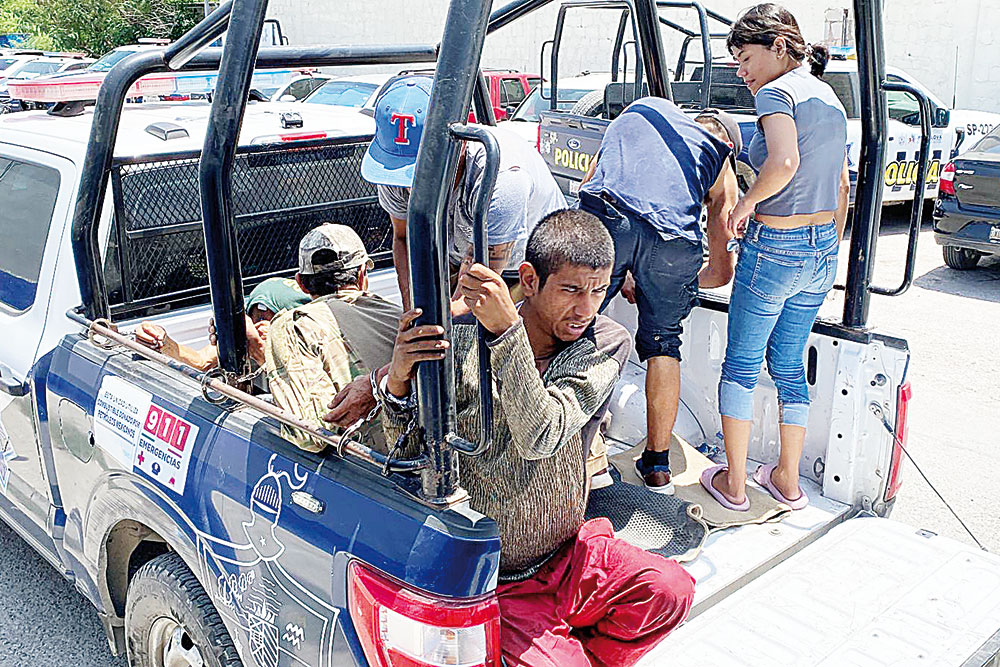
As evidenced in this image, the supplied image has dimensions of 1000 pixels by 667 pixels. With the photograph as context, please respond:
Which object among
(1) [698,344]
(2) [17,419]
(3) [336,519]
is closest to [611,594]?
(3) [336,519]

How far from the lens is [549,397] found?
2.07 meters

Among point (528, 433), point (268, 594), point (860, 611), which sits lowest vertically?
point (860, 611)

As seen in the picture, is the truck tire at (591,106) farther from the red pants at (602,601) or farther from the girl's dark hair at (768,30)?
the red pants at (602,601)

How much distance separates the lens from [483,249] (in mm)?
1814

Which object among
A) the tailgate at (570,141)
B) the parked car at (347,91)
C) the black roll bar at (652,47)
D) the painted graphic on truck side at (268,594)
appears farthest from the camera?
the parked car at (347,91)

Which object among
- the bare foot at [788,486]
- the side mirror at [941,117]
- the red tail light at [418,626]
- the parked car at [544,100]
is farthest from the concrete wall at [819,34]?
the red tail light at [418,626]

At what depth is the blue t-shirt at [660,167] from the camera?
3.21 m

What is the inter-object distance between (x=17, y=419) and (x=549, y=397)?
214cm

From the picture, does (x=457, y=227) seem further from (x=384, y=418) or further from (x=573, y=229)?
(x=384, y=418)

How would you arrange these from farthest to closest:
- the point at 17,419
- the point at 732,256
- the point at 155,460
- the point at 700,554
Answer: the point at 732,256 < the point at 17,419 < the point at 700,554 < the point at 155,460

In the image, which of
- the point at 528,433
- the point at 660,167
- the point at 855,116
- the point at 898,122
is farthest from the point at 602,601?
the point at 898,122

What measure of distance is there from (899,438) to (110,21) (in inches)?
1157

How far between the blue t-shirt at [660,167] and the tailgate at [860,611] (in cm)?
113

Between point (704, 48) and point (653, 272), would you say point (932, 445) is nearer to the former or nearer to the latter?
point (653, 272)
